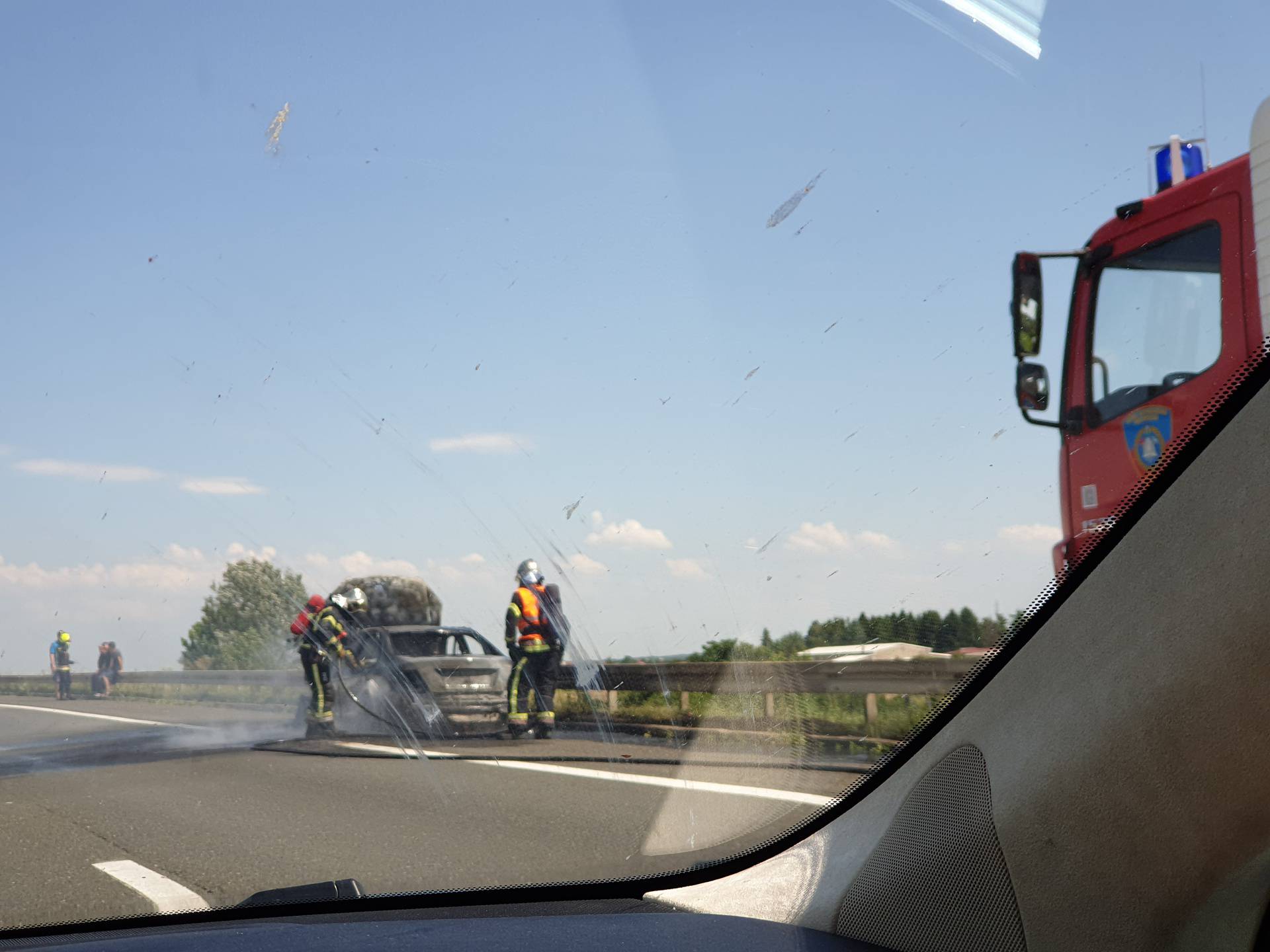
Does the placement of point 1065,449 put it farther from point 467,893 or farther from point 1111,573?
point 467,893

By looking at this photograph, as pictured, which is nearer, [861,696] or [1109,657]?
[1109,657]

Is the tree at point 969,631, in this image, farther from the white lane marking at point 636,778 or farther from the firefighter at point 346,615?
the firefighter at point 346,615


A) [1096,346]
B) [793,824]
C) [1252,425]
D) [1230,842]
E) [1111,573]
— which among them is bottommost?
[793,824]

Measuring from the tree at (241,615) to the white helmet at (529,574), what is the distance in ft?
1.71

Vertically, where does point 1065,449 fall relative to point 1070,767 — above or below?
above

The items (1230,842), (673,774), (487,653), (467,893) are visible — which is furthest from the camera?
(673,774)

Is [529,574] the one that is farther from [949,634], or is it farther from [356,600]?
[949,634]

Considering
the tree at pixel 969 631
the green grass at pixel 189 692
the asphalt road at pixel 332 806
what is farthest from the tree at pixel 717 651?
the green grass at pixel 189 692

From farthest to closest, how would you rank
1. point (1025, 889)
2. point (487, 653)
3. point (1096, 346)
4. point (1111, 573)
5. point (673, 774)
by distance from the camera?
point (673, 774) → point (487, 653) → point (1096, 346) → point (1025, 889) → point (1111, 573)

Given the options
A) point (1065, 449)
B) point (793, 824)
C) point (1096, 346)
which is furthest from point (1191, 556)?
point (793, 824)

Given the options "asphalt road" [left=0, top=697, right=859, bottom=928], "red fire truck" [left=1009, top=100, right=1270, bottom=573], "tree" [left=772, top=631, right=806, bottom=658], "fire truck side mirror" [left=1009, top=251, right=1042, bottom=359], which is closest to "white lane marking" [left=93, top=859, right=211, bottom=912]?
"asphalt road" [left=0, top=697, right=859, bottom=928]

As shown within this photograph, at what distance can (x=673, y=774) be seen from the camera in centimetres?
301

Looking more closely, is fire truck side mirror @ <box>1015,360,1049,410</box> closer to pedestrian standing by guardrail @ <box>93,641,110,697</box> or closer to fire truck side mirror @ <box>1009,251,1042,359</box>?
fire truck side mirror @ <box>1009,251,1042,359</box>

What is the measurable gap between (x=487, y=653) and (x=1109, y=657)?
1.55 metres
